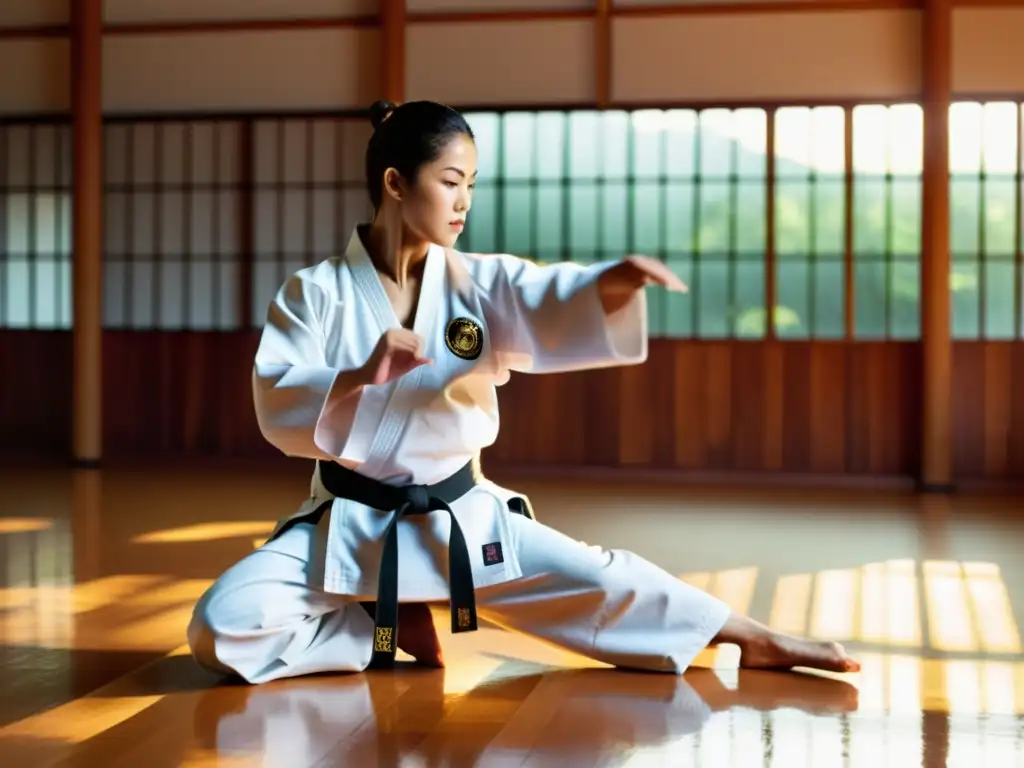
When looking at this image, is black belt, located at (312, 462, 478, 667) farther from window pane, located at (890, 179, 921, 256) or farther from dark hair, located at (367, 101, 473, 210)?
window pane, located at (890, 179, 921, 256)

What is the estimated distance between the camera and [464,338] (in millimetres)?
2549

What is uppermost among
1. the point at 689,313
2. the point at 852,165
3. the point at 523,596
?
the point at 852,165

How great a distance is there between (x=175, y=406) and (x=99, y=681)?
5.17 meters

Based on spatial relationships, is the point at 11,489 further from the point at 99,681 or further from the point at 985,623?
the point at 985,623

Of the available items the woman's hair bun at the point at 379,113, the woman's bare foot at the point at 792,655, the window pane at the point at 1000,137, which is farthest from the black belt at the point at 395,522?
the window pane at the point at 1000,137

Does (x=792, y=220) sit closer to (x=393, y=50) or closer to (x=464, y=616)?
(x=393, y=50)

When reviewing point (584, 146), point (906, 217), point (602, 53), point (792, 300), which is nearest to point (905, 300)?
point (906, 217)

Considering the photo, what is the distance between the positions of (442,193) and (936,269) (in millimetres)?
4634

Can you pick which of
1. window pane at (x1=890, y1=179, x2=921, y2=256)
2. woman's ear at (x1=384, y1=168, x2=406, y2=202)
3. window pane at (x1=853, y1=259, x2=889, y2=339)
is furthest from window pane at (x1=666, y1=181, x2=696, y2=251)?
woman's ear at (x1=384, y1=168, x2=406, y2=202)

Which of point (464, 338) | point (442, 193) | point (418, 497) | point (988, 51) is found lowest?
point (418, 497)

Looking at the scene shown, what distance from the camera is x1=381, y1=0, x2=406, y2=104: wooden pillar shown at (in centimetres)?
703

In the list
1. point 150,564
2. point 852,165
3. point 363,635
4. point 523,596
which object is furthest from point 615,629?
point 852,165

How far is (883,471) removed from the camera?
6.84 m

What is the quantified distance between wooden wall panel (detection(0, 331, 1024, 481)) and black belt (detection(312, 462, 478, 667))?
14.8 ft
